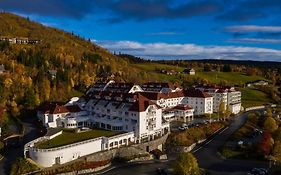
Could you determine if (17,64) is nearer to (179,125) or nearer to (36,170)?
(179,125)

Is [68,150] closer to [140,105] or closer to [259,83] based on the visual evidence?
[140,105]

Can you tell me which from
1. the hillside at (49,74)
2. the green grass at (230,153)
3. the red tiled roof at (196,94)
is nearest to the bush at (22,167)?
the green grass at (230,153)

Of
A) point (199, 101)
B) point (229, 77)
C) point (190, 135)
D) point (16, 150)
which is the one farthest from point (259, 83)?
point (16, 150)

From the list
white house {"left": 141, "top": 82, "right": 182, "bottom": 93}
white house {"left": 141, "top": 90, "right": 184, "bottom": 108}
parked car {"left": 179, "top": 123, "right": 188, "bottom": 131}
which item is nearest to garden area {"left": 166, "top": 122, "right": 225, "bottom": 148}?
parked car {"left": 179, "top": 123, "right": 188, "bottom": 131}

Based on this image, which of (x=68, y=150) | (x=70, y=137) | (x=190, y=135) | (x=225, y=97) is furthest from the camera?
(x=225, y=97)

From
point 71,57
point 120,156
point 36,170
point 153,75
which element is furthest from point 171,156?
point 153,75

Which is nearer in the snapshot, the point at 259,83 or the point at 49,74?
the point at 49,74
